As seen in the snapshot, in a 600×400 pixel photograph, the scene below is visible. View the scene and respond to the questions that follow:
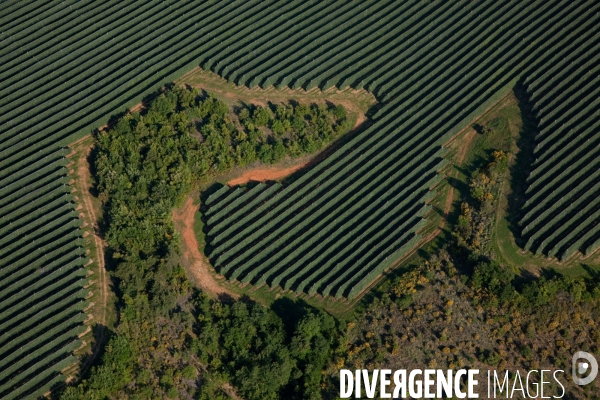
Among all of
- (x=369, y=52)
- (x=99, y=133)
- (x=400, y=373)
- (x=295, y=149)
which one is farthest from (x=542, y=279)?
(x=99, y=133)

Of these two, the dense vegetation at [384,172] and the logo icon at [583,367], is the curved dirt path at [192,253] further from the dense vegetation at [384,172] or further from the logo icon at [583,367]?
the logo icon at [583,367]

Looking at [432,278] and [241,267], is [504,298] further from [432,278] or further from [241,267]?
[241,267]

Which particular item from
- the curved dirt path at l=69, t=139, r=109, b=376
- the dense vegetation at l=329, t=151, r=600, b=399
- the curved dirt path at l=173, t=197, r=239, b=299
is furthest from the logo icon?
the curved dirt path at l=69, t=139, r=109, b=376

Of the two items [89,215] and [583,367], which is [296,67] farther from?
[583,367]

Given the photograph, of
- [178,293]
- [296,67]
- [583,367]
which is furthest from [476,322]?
[296,67]

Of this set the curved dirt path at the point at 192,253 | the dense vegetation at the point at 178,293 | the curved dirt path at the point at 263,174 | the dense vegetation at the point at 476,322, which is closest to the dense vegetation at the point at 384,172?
the curved dirt path at the point at 192,253

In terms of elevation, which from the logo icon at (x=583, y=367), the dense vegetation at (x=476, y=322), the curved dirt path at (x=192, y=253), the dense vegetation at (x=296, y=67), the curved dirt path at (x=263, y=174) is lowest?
the logo icon at (x=583, y=367)
